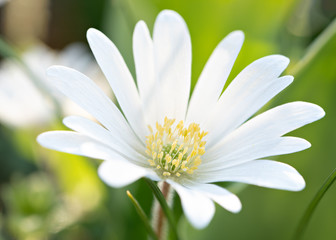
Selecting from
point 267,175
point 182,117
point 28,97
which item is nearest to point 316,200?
point 267,175

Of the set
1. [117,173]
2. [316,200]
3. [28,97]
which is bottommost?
[316,200]

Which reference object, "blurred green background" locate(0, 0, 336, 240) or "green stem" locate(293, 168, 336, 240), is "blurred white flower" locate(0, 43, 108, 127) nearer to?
"blurred green background" locate(0, 0, 336, 240)

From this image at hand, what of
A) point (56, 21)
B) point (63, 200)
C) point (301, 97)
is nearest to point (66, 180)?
point (63, 200)

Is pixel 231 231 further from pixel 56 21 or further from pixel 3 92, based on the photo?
pixel 56 21

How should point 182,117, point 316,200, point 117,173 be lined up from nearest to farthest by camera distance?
point 117,173
point 316,200
point 182,117

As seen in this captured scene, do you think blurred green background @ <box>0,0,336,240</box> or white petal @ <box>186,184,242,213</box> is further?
blurred green background @ <box>0,0,336,240</box>

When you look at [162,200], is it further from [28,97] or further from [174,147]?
[28,97]

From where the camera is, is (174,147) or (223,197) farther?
(174,147)

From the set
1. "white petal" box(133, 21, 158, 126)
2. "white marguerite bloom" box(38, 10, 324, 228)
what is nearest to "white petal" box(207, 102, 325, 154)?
"white marguerite bloom" box(38, 10, 324, 228)
